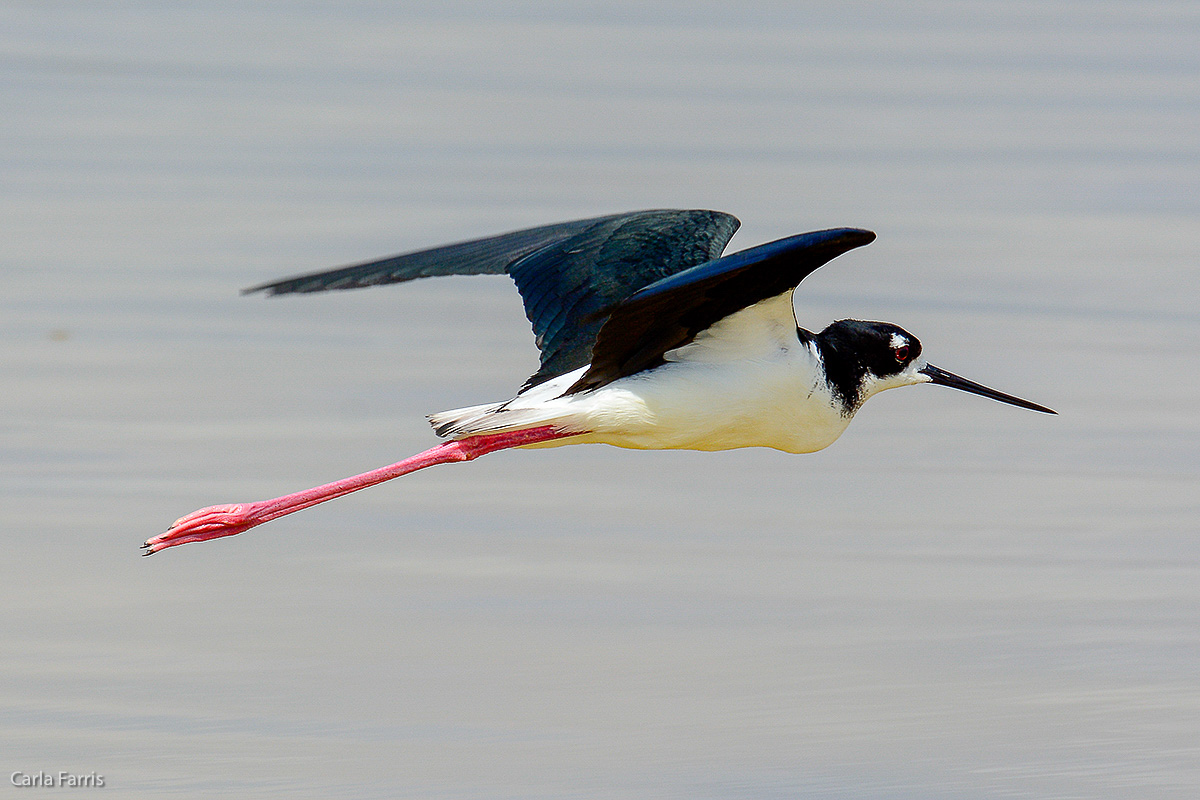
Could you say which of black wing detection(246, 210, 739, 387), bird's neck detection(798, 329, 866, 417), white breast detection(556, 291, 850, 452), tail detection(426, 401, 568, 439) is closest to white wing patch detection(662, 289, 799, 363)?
white breast detection(556, 291, 850, 452)

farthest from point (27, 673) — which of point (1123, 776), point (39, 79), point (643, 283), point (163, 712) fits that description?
point (39, 79)

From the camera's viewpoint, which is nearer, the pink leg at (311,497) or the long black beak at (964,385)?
the pink leg at (311,497)

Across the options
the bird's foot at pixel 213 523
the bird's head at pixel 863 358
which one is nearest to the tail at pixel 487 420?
the bird's foot at pixel 213 523

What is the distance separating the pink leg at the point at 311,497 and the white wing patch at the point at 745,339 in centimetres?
42

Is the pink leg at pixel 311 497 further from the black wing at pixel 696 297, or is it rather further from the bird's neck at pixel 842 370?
the bird's neck at pixel 842 370

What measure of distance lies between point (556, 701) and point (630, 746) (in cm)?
29

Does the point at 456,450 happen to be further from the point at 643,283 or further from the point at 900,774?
the point at 900,774

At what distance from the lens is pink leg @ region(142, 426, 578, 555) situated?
19.2ft

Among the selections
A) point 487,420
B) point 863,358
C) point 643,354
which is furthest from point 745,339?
point 487,420

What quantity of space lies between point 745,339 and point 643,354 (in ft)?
0.91

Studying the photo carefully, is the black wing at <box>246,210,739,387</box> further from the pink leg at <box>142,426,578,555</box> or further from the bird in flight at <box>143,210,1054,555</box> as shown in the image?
the pink leg at <box>142,426,578,555</box>

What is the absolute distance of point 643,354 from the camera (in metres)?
5.88

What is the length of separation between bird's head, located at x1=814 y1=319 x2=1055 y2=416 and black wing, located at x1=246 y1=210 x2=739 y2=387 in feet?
1.41

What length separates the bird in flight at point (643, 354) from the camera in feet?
18.8
